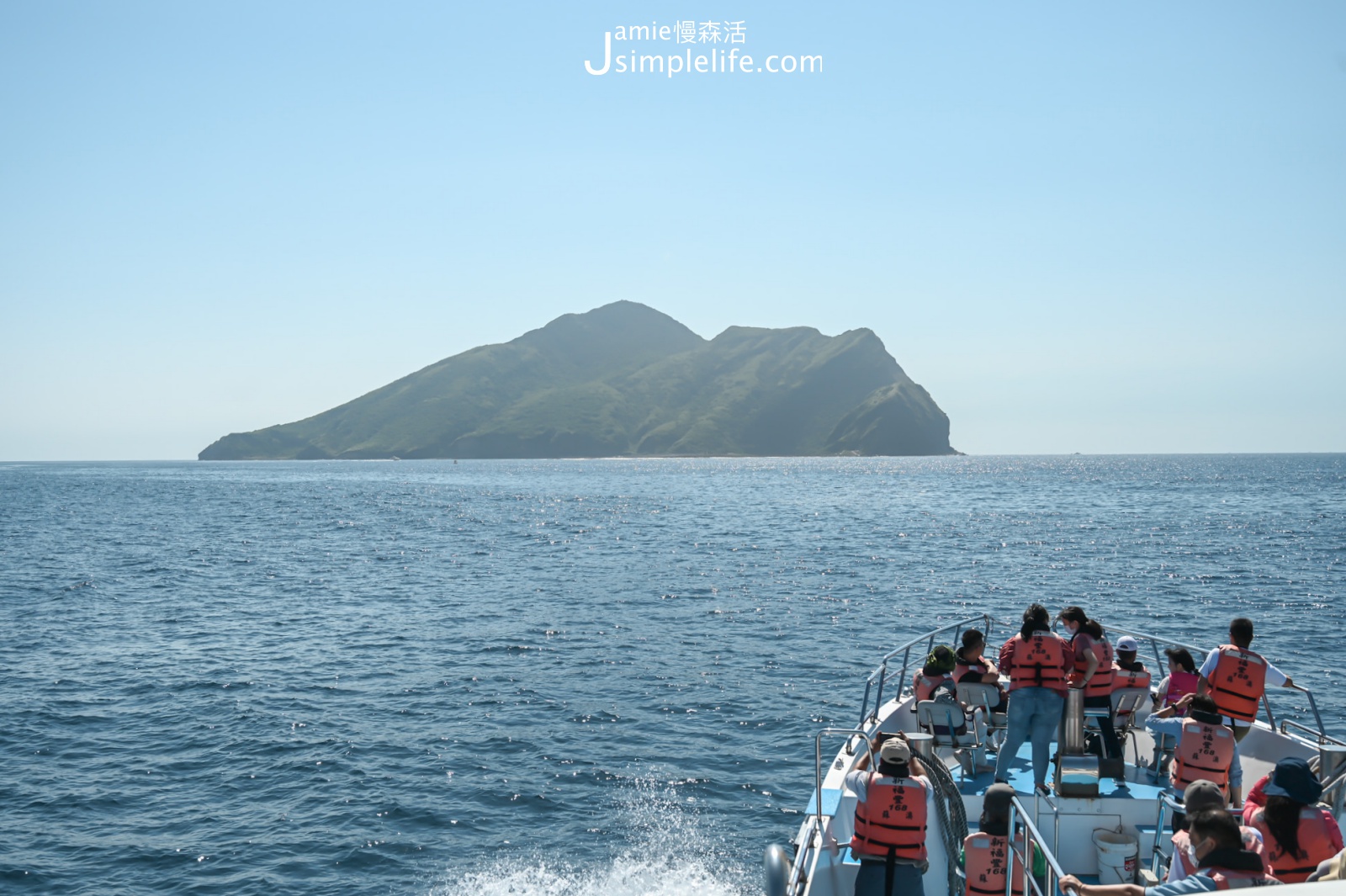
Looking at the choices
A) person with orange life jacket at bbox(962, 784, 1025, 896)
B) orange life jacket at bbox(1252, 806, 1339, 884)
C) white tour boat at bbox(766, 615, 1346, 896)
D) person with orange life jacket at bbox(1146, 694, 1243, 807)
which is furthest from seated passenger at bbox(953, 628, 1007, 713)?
orange life jacket at bbox(1252, 806, 1339, 884)

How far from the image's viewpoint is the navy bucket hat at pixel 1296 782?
609cm

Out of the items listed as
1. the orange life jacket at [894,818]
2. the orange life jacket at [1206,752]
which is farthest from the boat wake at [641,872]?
the orange life jacket at [1206,752]

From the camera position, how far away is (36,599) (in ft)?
137

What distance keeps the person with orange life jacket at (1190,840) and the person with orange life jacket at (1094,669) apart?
5.11 meters

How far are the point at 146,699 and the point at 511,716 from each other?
10757mm

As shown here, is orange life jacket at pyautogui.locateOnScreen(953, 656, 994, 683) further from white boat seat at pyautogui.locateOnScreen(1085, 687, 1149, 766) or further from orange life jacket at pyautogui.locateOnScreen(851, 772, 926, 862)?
orange life jacket at pyautogui.locateOnScreen(851, 772, 926, 862)

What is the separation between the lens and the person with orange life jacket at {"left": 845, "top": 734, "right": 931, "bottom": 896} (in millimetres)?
7996

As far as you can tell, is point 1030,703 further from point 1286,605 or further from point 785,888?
point 1286,605

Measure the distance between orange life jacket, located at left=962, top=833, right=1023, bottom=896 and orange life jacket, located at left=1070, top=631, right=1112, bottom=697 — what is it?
408 centimetres

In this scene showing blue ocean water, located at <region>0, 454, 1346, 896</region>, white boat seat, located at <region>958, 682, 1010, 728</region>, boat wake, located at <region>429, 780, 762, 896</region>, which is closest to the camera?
white boat seat, located at <region>958, 682, 1010, 728</region>

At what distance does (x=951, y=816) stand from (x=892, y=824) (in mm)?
2194

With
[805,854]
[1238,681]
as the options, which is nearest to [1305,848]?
[805,854]

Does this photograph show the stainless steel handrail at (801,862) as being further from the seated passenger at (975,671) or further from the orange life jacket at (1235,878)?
the orange life jacket at (1235,878)

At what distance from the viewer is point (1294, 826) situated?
239 inches
